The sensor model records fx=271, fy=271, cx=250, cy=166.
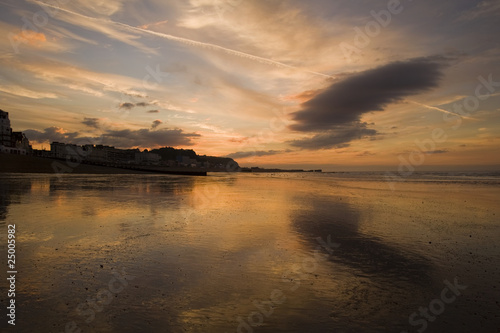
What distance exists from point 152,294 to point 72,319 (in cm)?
182

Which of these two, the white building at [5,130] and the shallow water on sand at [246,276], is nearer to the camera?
the shallow water on sand at [246,276]

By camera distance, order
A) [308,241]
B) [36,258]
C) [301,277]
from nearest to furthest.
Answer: [301,277], [36,258], [308,241]

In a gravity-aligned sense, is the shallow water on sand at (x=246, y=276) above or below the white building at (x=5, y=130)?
below

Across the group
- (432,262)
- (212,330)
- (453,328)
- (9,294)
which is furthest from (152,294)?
(432,262)

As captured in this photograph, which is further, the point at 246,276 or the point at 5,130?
the point at 5,130

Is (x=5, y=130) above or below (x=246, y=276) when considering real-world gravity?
above

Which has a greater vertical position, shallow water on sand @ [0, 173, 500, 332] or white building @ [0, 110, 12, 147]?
white building @ [0, 110, 12, 147]

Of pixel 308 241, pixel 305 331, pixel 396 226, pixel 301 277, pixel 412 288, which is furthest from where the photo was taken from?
pixel 396 226

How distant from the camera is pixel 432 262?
34.3 feet

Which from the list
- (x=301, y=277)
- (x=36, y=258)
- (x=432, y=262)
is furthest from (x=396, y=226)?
(x=36, y=258)

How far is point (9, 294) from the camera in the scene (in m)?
6.92

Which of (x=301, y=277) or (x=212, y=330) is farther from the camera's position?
(x=301, y=277)

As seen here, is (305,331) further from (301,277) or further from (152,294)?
(152,294)

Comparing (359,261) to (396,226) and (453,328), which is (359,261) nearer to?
(453,328)
